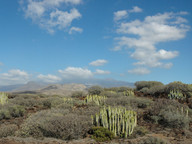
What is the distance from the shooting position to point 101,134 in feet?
24.5

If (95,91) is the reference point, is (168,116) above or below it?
below

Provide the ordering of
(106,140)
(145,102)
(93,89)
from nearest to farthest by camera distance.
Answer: (106,140)
(145,102)
(93,89)

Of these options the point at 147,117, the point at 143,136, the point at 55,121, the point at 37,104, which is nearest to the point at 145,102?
the point at 147,117

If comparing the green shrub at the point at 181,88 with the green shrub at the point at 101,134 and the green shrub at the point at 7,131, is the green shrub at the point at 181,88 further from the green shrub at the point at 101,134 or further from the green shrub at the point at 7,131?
the green shrub at the point at 7,131

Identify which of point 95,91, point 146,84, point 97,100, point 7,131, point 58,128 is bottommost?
point 7,131

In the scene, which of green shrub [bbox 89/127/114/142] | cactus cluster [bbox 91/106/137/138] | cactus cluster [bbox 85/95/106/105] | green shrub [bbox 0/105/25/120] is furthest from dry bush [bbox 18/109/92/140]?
cactus cluster [bbox 85/95/106/105]

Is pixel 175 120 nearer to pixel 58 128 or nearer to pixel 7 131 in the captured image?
pixel 58 128

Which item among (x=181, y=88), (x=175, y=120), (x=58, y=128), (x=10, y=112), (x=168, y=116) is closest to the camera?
(x=58, y=128)

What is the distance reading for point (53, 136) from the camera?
7.75 meters

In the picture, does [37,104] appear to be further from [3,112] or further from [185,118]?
[185,118]

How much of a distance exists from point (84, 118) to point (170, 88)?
10.2 m

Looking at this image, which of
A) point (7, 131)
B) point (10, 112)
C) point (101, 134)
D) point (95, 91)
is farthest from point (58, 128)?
point (95, 91)

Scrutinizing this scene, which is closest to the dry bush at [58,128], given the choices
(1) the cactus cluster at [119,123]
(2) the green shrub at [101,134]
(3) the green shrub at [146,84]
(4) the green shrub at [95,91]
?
(2) the green shrub at [101,134]

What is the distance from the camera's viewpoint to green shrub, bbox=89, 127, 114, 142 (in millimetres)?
7300
